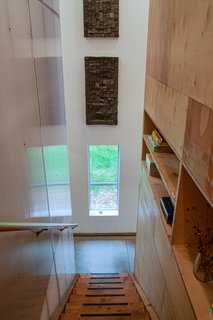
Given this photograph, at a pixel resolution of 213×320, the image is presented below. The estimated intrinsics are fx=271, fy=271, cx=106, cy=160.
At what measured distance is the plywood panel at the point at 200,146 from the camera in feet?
3.43

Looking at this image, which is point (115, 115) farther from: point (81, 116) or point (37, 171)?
point (37, 171)

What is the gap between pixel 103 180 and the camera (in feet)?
16.1

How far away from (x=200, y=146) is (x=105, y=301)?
2440 millimetres

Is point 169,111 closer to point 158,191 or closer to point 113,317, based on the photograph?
point 158,191

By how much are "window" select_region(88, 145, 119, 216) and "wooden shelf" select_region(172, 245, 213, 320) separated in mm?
3052

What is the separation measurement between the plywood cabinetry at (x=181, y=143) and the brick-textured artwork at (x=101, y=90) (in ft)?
5.75

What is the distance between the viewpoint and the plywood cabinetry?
109cm

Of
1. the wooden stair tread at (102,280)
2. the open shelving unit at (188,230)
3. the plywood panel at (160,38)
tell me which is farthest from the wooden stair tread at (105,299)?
the plywood panel at (160,38)

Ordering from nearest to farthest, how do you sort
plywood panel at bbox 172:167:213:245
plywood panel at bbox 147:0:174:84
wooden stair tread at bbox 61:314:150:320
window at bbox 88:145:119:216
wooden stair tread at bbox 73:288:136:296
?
plywood panel at bbox 172:167:213:245 < plywood panel at bbox 147:0:174:84 < wooden stair tread at bbox 61:314:150:320 < wooden stair tread at bbox 73:288:136:296 < window at bbox 88:145:119:216

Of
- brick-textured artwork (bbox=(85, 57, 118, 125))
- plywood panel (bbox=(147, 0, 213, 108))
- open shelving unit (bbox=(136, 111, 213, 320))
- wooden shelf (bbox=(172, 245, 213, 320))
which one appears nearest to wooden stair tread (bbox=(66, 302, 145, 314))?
open shelving unit (bbox=(136, 111, 213, 320))

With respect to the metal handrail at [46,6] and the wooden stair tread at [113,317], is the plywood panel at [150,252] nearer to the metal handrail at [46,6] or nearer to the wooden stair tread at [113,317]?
the wooden stair tread at [113,317]

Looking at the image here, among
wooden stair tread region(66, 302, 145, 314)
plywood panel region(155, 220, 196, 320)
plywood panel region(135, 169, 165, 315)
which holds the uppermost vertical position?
plywood panel region(155, 220, 196, 320)

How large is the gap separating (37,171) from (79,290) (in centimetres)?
212

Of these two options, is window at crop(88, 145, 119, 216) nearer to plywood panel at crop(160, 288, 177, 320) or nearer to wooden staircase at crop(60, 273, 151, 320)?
wooden staircase at crop(60, 273, 151, 320)
